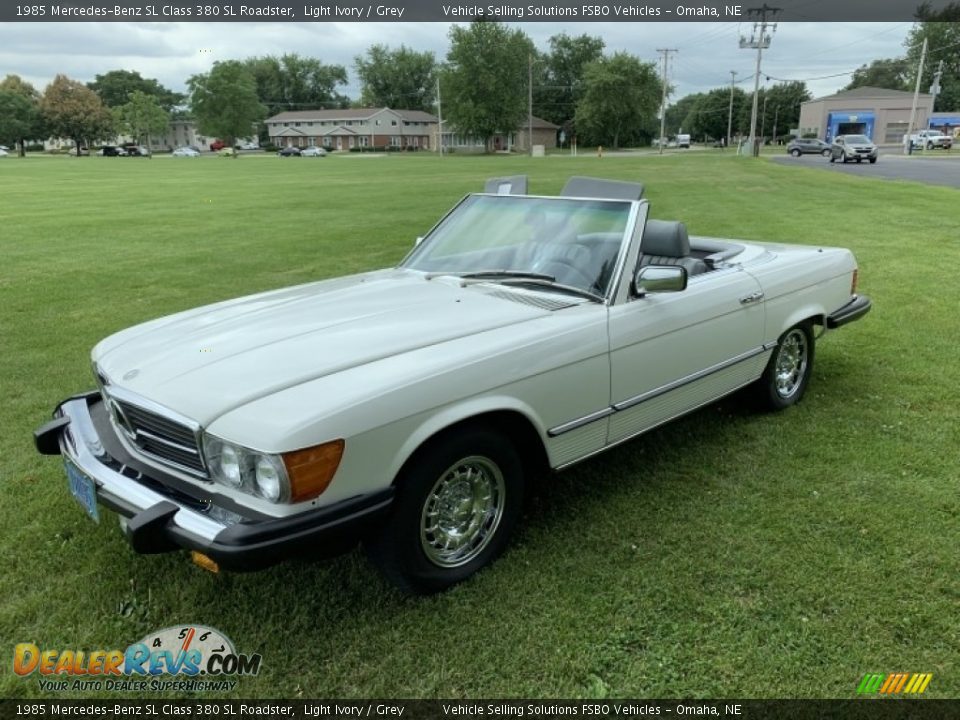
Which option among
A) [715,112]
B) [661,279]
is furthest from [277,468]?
[715,112]

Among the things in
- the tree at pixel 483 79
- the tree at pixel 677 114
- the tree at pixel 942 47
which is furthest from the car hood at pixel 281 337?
the tree at pixel 677 114

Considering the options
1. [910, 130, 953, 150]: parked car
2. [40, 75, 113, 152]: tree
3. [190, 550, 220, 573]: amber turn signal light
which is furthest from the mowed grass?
[40, 75, 113, 152]: tree

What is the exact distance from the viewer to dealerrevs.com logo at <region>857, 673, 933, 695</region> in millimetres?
2344

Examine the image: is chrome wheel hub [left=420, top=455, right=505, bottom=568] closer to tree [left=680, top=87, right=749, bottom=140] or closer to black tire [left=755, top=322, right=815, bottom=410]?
black tire [left=755, top=322, right=815, bottom=410]

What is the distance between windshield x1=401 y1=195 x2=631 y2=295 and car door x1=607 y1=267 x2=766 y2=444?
0.96 feet

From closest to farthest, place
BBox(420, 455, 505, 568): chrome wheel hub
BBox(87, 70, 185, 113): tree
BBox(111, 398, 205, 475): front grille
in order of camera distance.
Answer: BBox(111, 398, 205, 475): front grille, BBox(420, 455, 505, 568): chrome wheel hub, BBox(87, 70, 185, 113): tree

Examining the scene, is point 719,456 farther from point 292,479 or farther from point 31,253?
point 31,253

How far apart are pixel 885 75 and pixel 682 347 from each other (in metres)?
134

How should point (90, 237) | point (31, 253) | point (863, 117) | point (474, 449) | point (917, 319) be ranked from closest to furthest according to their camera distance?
point (474, 449) → point (917, 319) → point (31, 253) → point (90, 237) → point (863, 117)

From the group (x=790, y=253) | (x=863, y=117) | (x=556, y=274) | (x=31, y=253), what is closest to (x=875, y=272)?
(x=790, y=253)

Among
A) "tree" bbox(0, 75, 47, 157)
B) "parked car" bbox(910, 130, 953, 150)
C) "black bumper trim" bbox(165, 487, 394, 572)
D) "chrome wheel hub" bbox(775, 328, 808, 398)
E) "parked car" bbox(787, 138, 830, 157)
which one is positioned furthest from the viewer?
"tree" bbox(0, 75, 47, 157)

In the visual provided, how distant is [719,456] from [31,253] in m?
11.4

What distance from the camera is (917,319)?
21.9 ft

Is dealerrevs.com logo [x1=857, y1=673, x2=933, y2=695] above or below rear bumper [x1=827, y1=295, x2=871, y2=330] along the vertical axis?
below
